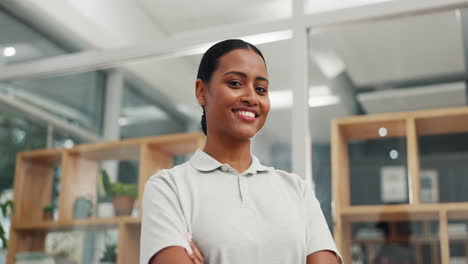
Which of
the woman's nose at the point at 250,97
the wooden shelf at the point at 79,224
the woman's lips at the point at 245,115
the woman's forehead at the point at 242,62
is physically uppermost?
the woman's forehead at the point at 242,62

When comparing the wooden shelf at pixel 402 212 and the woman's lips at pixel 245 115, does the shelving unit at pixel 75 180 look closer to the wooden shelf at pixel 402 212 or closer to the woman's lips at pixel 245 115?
the wooden shelf at pixel 402 212

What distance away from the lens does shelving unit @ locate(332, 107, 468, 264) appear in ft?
6.09

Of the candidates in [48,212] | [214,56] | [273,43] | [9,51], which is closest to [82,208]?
[48,212]

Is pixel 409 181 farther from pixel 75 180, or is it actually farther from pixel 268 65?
pixel 75 180

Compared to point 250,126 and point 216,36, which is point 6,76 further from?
point 250,126

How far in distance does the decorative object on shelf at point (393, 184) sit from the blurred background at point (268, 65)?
0.03m

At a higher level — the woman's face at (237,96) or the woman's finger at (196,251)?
the woman's face at (237,96)

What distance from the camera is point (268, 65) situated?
2.17 m

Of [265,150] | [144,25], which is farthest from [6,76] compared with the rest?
[265,150]

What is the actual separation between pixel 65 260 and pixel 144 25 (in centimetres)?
106

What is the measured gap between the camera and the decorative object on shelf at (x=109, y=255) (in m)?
2.29

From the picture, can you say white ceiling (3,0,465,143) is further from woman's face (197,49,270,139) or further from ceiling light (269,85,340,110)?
A: woman's face (197,49,270,139)

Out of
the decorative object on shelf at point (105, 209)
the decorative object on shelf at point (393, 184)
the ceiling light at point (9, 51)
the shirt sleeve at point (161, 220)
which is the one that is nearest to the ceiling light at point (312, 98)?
the decorative object on shelf at point (393, 184)

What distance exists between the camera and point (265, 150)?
2.09 meters
